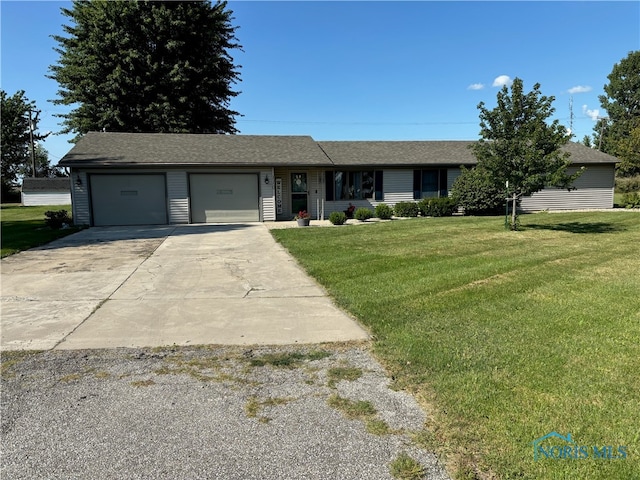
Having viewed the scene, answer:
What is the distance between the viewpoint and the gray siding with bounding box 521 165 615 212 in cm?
2189

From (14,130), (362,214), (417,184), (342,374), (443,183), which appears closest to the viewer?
(342,374)

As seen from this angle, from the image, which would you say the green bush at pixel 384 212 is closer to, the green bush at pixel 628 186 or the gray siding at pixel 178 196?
the gray siding at pixel 178 196

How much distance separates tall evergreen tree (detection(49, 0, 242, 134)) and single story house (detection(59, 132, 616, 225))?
7.63m

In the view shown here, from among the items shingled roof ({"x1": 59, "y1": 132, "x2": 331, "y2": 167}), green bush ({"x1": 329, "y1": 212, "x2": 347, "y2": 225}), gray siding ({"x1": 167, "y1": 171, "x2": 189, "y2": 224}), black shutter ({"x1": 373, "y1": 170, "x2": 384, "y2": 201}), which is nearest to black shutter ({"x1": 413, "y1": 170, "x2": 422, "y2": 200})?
black shutter ({"x1": 373, "y1": 170, "x2": 384, "y2": 201})

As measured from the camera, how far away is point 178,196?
18078mm

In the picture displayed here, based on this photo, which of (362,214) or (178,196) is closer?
(178,196)

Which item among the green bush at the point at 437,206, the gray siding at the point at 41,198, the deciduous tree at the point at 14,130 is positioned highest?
the deciduous tree at the point at 14,130

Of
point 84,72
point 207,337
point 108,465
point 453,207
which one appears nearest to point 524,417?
point 108,465

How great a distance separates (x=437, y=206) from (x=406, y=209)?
54.1 inches

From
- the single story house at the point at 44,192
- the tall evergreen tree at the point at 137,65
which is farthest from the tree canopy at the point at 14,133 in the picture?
the tall evergreen tree at the point at 137,65

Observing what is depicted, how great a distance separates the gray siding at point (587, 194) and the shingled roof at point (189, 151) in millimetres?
11844

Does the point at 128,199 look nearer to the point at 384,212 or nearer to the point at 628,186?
the point at 384,212

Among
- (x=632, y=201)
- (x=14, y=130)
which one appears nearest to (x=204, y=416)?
(x=632, y=201)

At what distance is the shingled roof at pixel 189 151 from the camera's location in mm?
17453
